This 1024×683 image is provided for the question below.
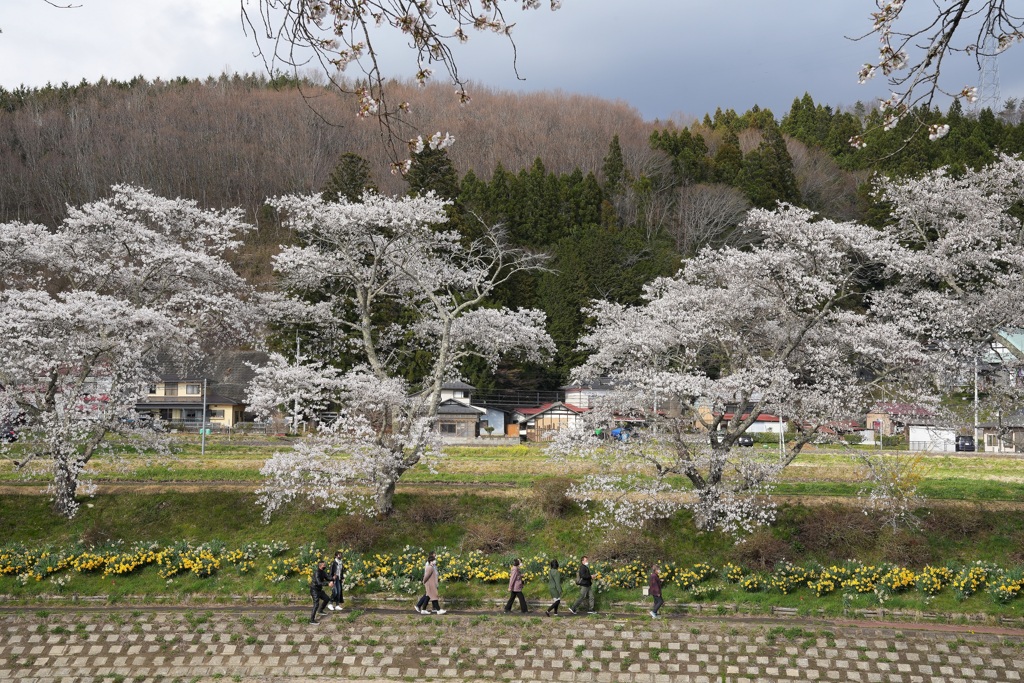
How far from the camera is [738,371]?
1770 centimetres

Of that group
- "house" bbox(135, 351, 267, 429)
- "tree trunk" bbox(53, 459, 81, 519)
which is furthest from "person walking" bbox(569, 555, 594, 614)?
"house" bbox(135, 351, 267, 429)

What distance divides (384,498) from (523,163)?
173ft

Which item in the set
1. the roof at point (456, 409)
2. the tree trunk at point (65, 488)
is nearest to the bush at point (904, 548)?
the tree trunk at point (65, 488)

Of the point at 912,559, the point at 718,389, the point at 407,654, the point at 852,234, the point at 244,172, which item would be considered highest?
the point at 244,172

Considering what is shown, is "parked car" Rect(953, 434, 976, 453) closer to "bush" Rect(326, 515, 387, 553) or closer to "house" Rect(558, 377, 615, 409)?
"house" Rect(558, 377, 615, 409)

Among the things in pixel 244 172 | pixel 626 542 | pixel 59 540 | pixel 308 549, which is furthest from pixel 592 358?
pixel 244 172

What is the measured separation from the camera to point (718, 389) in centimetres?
1717

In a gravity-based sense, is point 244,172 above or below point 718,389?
above

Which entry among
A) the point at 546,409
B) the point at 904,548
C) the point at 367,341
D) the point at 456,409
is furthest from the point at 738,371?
the point at 456,409

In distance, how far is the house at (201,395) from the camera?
41938 mm

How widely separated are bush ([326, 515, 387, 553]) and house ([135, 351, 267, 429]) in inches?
1013

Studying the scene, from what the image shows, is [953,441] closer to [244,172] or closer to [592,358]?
[592,358]

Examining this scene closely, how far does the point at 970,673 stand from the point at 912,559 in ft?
11.7

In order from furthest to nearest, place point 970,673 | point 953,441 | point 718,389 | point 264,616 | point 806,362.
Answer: point 953,441 → point 806,362 → point 718,389 → point 264,616 → point 970,673
